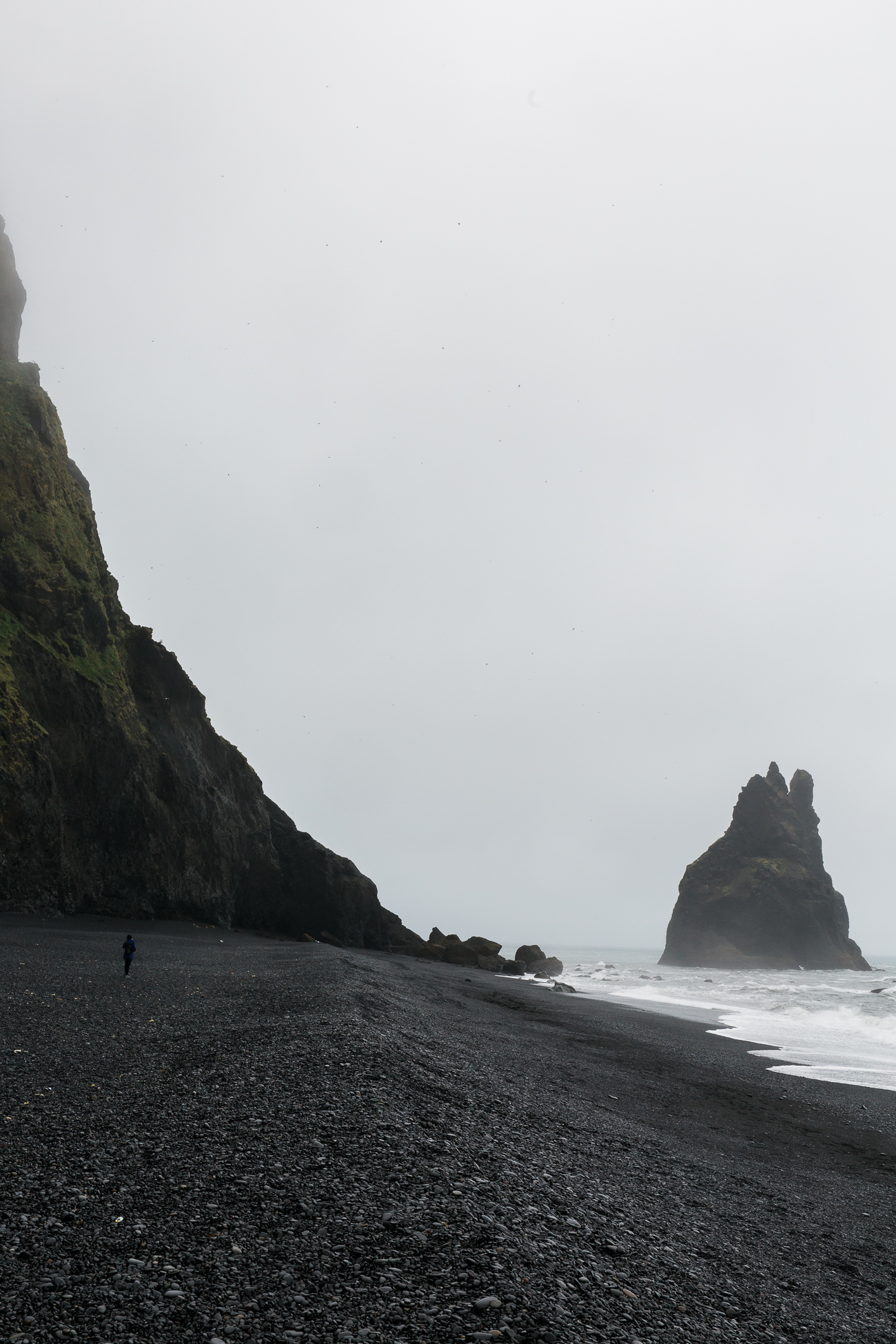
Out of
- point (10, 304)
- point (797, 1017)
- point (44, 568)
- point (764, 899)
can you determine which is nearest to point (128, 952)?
point (44, 568)

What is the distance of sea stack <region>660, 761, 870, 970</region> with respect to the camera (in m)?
110

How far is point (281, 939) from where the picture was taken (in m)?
46.3

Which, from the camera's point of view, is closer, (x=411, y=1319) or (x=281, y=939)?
(x=411, y=1319)

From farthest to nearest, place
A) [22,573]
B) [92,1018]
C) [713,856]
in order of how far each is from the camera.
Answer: [713,856] < [22,573] < [92,1018]

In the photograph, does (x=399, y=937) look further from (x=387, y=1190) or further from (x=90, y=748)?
(x=387, y=1190)

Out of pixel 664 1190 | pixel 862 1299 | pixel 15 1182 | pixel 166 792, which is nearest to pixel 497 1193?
pixel 664 1190

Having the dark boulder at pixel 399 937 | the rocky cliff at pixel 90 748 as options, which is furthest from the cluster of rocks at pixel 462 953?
the rocky cliff at pixel 90 748

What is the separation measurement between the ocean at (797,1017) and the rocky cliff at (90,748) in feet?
86.2

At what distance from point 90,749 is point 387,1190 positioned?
33.8 meters

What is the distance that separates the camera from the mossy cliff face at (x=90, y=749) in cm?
3016

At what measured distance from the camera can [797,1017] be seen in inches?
1344

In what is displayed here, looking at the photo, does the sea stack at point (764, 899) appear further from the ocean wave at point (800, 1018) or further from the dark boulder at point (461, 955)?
the dark boulder at point (461, 955)

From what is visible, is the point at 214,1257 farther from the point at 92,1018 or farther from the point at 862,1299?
the point at 92,1018

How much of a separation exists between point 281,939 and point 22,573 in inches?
1145
